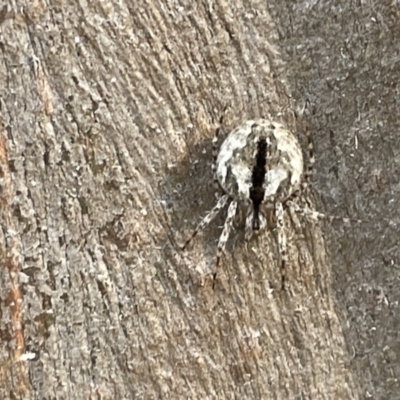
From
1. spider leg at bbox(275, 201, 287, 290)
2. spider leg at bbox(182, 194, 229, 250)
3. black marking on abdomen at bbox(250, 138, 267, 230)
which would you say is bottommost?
spider leg at bbox(275, 201, 287, 290)

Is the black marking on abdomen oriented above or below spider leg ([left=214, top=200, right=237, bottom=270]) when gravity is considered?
above

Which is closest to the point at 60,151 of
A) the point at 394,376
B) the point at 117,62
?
the point at 117,62

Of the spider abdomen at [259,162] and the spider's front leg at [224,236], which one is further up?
the spider abdomen at [259,162]

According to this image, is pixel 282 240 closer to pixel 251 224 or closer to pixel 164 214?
pixel 251 224

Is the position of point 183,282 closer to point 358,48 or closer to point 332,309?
point 332,309

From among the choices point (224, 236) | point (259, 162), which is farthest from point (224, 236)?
point (259, 162)

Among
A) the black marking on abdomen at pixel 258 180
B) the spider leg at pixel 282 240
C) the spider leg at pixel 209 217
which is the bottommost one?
the spider leg at pixel 282 240
